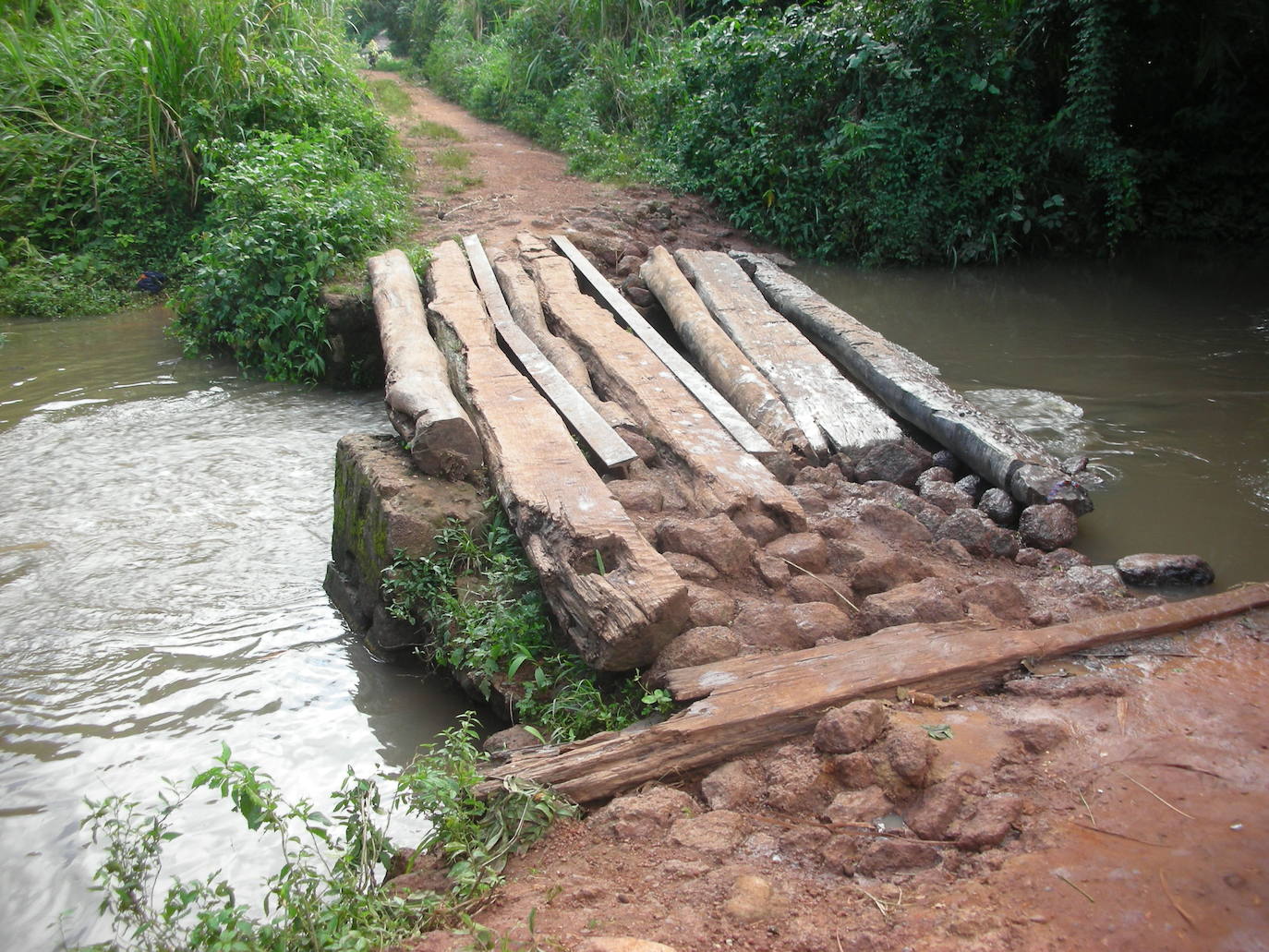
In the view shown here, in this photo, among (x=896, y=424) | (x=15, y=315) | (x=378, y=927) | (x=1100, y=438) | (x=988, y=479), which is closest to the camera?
(x=378, y=927)

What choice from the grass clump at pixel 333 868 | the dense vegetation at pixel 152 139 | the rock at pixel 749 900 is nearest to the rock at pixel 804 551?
the grass clump at pixel 333 868

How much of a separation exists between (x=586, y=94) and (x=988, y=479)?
10079 mm

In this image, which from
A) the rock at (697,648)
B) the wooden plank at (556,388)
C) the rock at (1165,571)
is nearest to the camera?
the rock at (697,648)

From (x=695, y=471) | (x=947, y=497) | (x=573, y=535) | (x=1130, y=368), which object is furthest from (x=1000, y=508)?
(x=1130, y=368)

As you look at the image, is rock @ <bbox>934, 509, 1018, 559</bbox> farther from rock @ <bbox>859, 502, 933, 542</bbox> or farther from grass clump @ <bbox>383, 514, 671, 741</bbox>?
grass clump @ <bbox>383, 514, 671, 741</bbox>

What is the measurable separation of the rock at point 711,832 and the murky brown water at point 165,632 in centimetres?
119

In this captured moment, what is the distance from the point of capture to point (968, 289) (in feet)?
29.3

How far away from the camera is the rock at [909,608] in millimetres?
3428

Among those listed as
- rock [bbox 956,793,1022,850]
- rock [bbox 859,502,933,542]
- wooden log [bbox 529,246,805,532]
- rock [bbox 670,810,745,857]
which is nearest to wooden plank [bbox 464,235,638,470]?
wooden log [bbox 529,246,805,532]

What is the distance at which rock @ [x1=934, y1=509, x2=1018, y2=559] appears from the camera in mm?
4230

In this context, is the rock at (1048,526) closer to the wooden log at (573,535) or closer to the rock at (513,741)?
the wooden log at (573,535)

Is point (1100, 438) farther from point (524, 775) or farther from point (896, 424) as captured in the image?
point (524, 775)

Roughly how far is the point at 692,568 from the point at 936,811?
1369mm

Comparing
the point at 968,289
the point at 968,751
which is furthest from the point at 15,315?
the point at 968,751
